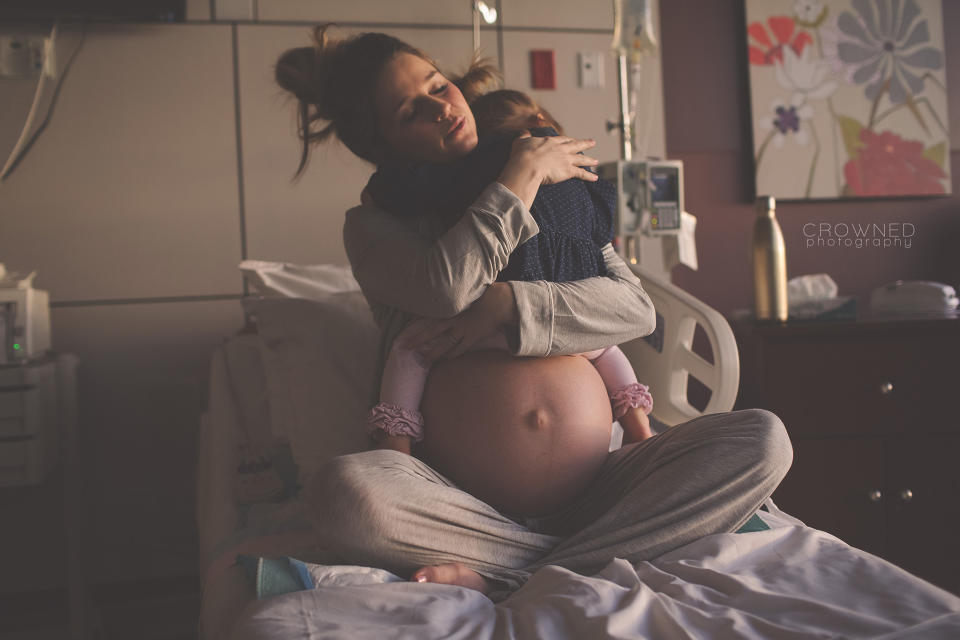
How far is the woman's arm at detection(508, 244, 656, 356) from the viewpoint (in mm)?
1137

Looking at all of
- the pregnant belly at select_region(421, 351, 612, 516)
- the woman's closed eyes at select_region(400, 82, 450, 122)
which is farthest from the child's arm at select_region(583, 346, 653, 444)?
the woman's closed eyes at select_region(400, 82, 450, 122)

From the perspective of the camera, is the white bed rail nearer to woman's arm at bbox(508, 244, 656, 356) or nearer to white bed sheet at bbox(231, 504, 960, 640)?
woman's arm at bbox(508, 244, 656, 356)

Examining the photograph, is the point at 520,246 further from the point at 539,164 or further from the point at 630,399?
the point at 630,399

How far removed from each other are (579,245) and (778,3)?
171 cm

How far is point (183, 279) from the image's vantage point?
2.19m

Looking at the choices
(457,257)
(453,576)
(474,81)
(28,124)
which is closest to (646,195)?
(474,81)

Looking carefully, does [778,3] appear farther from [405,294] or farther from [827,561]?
[827,561]

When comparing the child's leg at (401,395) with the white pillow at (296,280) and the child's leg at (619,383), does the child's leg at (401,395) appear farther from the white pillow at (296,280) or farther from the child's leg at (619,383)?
the white pillow at (296,280)

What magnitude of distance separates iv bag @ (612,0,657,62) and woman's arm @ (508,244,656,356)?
3.28 feet

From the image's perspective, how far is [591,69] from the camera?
2.42m

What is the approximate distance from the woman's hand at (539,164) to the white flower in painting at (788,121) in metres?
1.43

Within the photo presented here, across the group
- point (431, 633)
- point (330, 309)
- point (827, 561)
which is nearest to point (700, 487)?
point (827, 561)

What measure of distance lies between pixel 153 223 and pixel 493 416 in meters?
1.44

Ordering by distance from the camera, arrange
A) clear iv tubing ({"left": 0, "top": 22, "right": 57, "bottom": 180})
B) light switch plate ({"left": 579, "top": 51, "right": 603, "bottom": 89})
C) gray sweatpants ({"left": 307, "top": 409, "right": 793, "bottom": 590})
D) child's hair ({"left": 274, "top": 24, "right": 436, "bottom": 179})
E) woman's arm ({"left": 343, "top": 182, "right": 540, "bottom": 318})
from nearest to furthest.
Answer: gray sweatpants ({"left": 307, "top": 409, "right": 793, "bottom": 590}) < woman's arm ({"left": 343, "top": 182, "right": 540, "bottom": 318}) < child's hair ({"left": 274, "top": 24, "right": 436, "bottom": 179}) < clear iv tubing ({"left": 0, "top": 22, "right": 57, "bottom": 180}) < light switch plate ({"left": 579, "top": 51, "right": 603, "bottom": 89})
